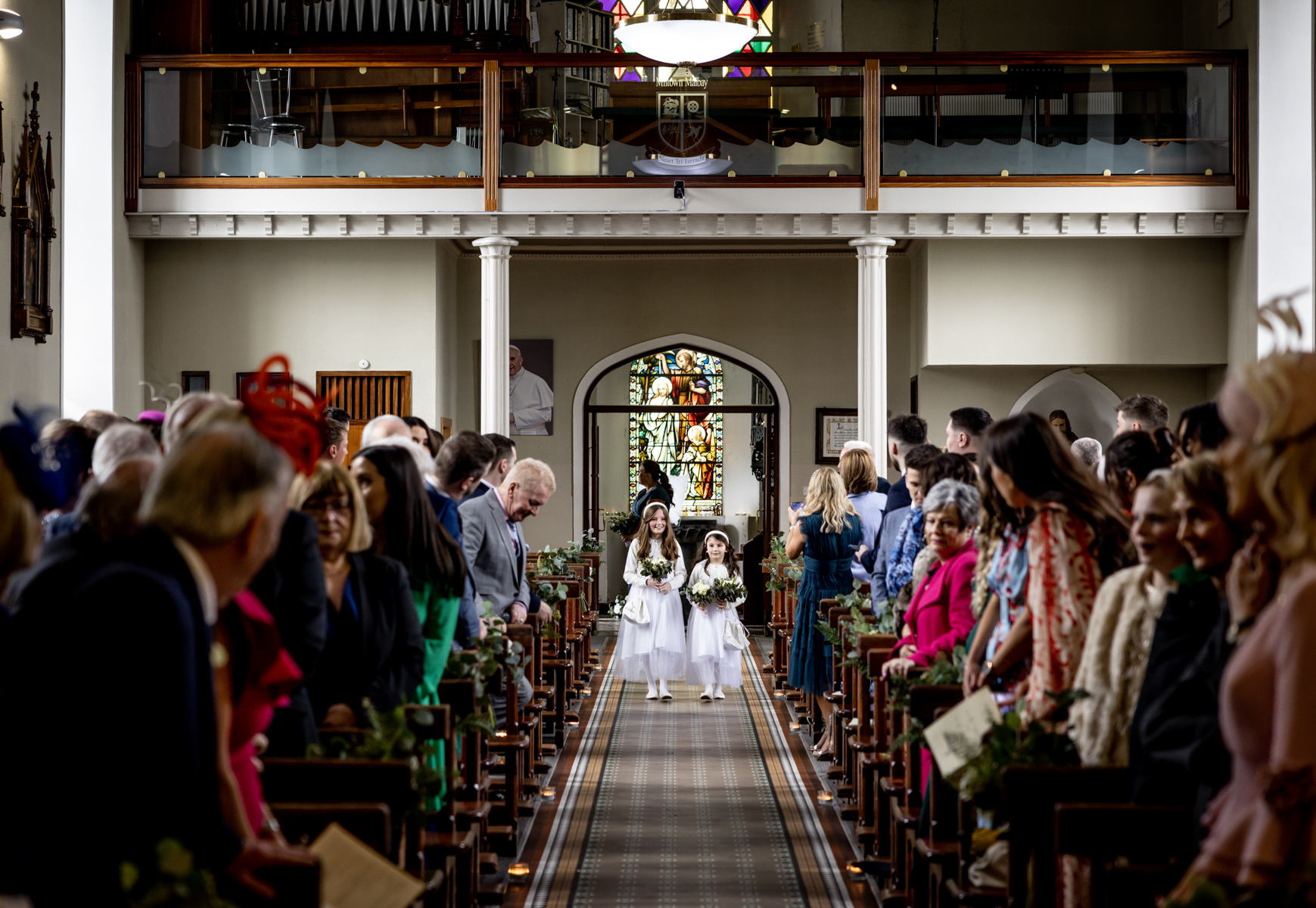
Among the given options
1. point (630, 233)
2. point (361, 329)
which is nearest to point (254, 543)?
point (630, 233)

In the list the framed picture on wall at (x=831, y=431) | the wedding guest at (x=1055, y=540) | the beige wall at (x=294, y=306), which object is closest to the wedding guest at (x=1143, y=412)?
the wedding guest at (x=1055, y=540)

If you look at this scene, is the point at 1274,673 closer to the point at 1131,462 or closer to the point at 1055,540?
the point at 1055,540

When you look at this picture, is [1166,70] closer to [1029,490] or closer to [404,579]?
[1029,490]

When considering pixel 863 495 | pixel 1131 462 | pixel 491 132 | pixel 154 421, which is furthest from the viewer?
pixel 491 132

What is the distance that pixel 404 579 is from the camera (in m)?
3.54

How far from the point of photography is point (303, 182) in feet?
37.8

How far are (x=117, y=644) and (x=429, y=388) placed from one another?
35.7 ft

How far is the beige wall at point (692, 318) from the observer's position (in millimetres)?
14352

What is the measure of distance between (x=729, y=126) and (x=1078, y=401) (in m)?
4.54

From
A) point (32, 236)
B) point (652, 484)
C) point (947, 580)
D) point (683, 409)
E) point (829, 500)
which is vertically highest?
point (32, 236)

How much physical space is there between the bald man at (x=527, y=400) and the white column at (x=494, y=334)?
222 centimetres

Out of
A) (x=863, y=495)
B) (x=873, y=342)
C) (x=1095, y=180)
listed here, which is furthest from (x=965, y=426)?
(x=1095, y=180)

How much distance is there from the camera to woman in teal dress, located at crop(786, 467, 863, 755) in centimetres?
721

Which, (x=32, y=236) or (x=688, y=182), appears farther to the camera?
(x=688, y=182)
